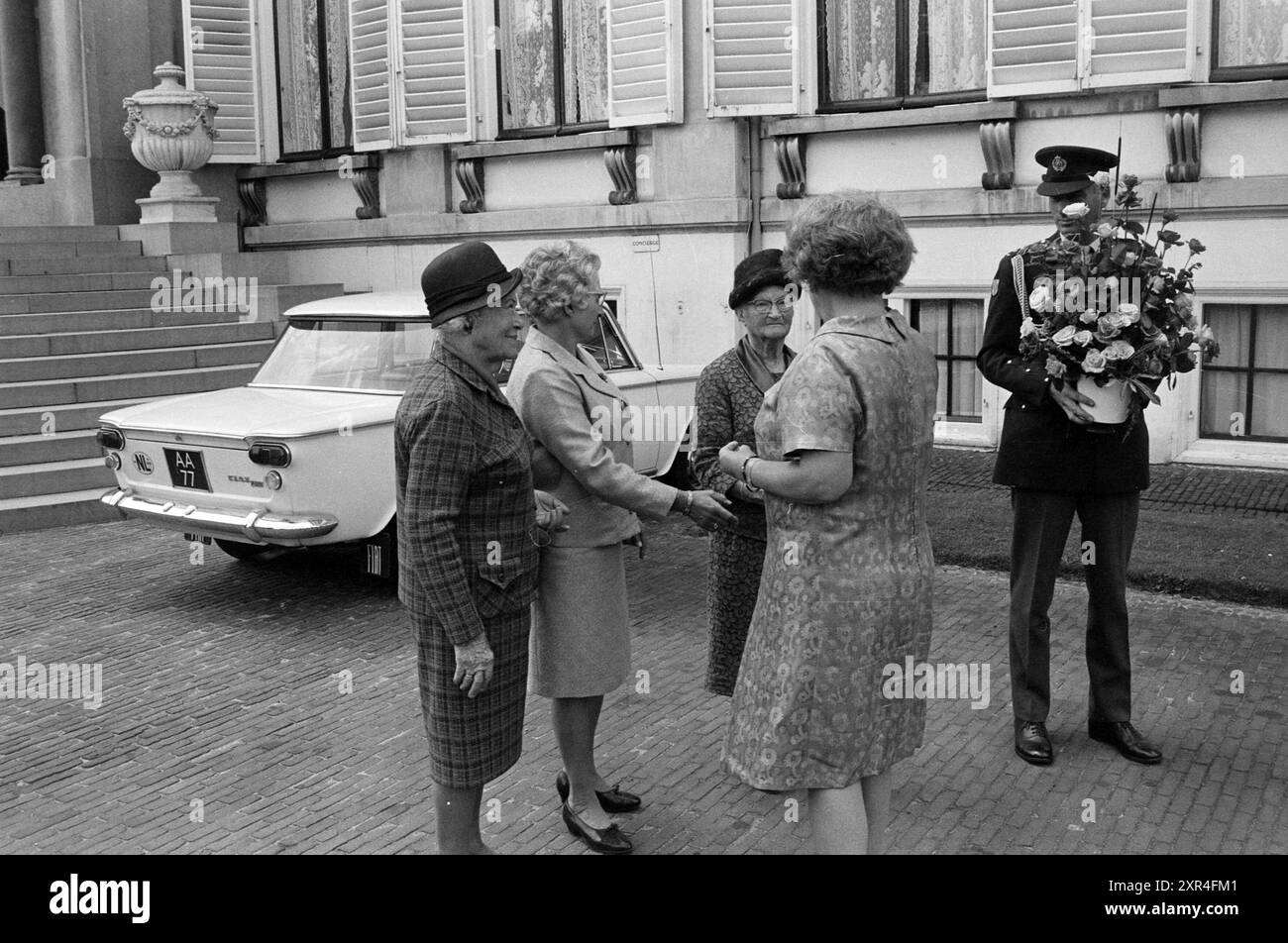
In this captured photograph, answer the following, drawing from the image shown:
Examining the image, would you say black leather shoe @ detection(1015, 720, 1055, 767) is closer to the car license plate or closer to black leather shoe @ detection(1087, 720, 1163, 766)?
black leather shoe @ detection(1087, 720, 1163, 766)

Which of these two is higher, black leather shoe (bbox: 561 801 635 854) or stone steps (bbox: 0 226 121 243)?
stone steps (bbox: 0 226 121 243)

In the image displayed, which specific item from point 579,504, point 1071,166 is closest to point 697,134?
point 1071,166

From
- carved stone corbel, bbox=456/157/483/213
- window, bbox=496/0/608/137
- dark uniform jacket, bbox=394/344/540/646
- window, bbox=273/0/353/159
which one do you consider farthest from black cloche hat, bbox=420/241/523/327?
window, bbox=273/0/353/159

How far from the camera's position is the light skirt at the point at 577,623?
473cm

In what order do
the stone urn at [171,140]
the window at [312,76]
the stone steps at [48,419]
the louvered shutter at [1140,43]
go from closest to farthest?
the louvered shutter at [1140,43] → the stone steps at [48,419] → the stone urn at [171,140] → the window at [312,76]

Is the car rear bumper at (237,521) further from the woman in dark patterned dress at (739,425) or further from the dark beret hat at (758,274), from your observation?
the dark beret hat at (758,274)

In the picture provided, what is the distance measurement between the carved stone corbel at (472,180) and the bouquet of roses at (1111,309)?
1119 centimetres

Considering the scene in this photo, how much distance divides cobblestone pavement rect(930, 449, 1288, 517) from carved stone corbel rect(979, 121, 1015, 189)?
90.2 inches

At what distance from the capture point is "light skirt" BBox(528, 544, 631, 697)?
4.73 metres

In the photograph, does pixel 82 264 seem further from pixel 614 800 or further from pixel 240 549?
pixel 614 800

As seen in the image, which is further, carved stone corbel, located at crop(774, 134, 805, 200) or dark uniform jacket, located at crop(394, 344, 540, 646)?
carved stone corbel, located at crop(774, 134, 805, 200)

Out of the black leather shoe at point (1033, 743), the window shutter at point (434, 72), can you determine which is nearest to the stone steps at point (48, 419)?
the window shutter at point (434, 72)
